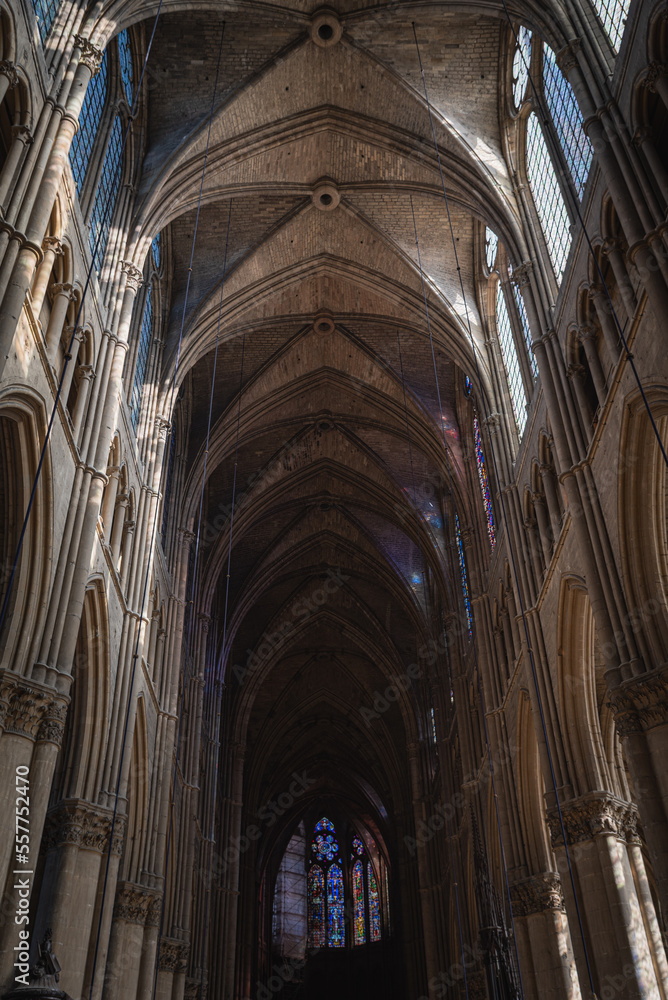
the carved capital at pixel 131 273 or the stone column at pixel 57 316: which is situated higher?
the carved capital at pixel 131 273

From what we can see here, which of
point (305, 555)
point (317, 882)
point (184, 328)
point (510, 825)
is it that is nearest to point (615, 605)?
point (510, 825)

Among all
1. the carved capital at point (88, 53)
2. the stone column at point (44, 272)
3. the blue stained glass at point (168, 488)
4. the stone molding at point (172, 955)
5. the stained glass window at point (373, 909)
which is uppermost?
the blue stained glass at point (168, 488)

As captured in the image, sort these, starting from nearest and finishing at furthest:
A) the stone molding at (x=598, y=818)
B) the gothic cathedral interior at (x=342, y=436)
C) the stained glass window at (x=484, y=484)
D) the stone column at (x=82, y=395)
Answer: the gothic cathedral interior at (x=342, y=436) → the stone molding at (x=598, y=818) → the stone column at (x=82, y=395) → the stained glass window at (x=484, y=484)

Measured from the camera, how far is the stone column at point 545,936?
51.6ft

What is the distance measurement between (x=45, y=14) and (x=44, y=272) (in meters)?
4.38

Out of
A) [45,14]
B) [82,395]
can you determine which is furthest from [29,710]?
[45,14]

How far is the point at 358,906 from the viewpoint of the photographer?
160ft

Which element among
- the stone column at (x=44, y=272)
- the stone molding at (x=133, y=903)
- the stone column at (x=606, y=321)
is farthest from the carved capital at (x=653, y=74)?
the stone molding at (x=133, y=903)

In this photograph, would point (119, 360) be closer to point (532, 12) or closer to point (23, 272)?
point (23, 272)

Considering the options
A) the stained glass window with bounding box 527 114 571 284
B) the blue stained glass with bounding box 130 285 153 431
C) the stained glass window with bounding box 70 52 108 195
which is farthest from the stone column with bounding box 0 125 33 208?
the stained glass window with bounding box 527 114 571 284

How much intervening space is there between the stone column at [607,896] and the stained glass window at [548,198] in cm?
918

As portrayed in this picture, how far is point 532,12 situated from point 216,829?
27559 millimetres

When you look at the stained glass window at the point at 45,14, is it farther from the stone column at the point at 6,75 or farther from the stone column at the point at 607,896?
the stone column at the point at 607,896

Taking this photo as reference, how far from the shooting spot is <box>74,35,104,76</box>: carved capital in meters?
13.1
